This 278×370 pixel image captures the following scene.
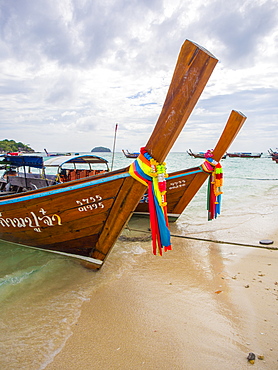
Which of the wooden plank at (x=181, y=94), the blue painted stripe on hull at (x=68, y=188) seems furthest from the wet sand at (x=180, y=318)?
the wooden plank at (x=181, y=94)

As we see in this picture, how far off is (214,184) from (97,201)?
11.0ft

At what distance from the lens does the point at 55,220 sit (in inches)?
153

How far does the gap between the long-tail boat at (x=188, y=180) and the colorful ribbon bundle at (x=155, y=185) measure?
10.5 ft

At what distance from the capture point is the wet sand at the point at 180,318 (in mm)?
2260

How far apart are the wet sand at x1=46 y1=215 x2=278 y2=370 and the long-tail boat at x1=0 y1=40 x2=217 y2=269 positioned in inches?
31.5

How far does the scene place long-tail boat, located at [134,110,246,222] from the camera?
578 centimetres

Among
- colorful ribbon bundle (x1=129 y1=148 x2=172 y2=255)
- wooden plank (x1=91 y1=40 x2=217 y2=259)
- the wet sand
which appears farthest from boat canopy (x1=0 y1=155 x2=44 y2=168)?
colorful ribbon bundle (x1=129 y1=148 x2=172 y2=255)

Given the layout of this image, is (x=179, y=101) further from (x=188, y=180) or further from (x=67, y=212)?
(x=188, y=180)

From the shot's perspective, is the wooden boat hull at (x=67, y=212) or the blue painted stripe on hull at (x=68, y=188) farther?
the wooden boat hull at (x=67, y=212)

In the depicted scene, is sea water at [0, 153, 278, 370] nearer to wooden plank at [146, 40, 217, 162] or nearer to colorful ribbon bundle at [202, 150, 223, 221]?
colorful ribbon bundle at [202, 150, 223, 221]

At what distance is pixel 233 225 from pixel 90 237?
4613mm

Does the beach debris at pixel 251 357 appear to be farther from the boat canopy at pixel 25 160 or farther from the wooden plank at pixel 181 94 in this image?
the boat canopy at pixel 25 160

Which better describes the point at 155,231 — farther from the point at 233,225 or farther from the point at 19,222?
the point at 233,225

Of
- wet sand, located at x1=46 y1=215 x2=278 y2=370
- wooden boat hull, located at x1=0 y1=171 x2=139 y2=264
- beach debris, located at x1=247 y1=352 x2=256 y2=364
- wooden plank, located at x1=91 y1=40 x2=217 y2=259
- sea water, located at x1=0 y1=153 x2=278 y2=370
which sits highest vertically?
wooden plank, located at x1=91 y1=40 x2=217 y2=259
